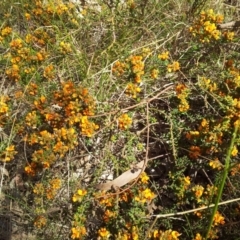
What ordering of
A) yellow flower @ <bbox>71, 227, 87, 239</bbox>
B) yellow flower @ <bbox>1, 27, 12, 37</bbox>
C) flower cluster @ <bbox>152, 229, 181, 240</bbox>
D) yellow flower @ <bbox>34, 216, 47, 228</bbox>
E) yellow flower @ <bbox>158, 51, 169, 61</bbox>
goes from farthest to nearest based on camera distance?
yellow flower @ <bbox>1, 27, 12, 37</bbox> → yellow flower @ <bbox>158, 51, 169, 61</bbox> → yellow flower @ <bbox>34, 216, 47, 228</bbox> → yellow flower @ <bbox>71, 227, 87, 239</bbox> → flower cluster @ <bbox>152, 229, 181, 240</bbox>

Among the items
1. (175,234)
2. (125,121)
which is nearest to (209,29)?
(125,121)

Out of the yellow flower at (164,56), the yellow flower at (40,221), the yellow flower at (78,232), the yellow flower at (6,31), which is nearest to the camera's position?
the yellow flower at (78,232)

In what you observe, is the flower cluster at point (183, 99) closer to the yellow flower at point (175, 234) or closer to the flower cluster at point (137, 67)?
the flower cluster at point (137, 67)

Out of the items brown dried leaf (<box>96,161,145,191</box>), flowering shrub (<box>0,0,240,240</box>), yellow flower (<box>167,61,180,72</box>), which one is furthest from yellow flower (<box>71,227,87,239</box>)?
yellow flower (<box>167,61,180,72</box>)

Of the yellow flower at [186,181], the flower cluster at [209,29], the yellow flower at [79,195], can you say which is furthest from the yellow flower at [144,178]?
the flower cluster at [209,29]

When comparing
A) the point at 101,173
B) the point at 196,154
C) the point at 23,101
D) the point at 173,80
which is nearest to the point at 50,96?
the point at 23,101

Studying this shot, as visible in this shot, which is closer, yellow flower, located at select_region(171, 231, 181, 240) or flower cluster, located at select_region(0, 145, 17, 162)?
yellow flower, located at select_region(171, 231, 181, 240)

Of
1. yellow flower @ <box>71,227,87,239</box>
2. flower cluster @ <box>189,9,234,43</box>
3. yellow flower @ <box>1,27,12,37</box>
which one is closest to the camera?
yellow flower @ <box>71,227,87,239</box>

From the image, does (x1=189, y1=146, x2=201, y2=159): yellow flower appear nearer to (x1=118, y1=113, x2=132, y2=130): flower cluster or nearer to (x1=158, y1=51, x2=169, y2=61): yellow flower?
(x1=118, y1=113, x2=132, y2=130): flower cluster

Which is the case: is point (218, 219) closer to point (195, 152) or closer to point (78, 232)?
point (195, 152)

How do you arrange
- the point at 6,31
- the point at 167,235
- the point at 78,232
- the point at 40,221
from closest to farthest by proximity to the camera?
the point at 167,235, the point at 78,232, the point at 40,221, the point at 6,31

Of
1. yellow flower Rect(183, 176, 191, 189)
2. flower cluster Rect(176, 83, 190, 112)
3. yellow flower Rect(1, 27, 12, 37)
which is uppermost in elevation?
yellow flower Rect(1, 27, 12, 37)

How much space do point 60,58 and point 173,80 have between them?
2.45 ft

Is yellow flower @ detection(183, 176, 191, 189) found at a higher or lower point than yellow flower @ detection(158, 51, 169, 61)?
lower
